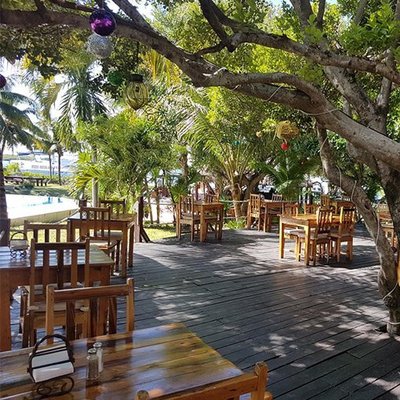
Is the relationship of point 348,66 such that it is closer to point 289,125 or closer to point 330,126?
point 330,126

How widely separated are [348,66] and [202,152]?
30.7ft

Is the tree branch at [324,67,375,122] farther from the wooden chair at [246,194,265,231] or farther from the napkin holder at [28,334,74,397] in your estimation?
the wooden chair at [246,194,265,231]

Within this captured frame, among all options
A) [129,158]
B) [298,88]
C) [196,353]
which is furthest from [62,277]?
[129,158]

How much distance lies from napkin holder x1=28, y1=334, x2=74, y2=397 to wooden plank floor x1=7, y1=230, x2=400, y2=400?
1626mm

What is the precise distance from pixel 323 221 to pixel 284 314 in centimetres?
276

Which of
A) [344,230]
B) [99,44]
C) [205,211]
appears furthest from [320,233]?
[99,44]

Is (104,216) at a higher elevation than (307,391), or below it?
higher


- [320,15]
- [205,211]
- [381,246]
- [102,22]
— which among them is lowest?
[381,246]

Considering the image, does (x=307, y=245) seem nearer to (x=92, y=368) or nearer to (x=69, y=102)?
(x=92, y=368)

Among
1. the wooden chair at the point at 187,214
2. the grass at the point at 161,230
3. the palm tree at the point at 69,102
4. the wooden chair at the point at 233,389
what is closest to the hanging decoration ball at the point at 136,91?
the wooden chair at the point at 233,389

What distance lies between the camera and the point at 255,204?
33.3 feet

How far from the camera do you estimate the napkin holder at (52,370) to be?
4.50ft

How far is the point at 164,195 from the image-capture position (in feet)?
49.1

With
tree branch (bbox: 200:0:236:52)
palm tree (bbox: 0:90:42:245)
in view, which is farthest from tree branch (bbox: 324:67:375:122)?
palm tree (bbox: 0:90:42:245)
